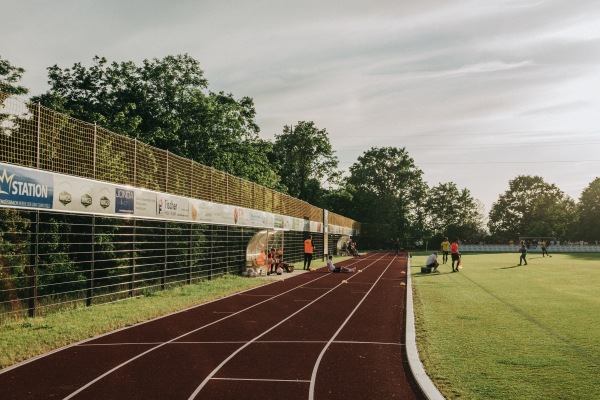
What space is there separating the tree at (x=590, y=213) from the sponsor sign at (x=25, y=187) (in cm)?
12042

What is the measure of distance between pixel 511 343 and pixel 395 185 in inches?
3550

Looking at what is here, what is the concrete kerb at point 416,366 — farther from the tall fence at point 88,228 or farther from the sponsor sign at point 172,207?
the sponsor sign at point 172,207

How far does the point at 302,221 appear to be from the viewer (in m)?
40.1

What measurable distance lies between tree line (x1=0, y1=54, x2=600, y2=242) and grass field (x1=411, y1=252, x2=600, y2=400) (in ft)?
37.3

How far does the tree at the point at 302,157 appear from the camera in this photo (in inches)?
2685

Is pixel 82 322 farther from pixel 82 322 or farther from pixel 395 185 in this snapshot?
pixel 395 185

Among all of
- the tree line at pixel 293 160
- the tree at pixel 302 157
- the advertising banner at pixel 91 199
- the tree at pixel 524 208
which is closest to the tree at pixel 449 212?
the tree line at pixel 293 160

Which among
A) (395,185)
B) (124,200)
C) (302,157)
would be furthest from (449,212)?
(124,200)

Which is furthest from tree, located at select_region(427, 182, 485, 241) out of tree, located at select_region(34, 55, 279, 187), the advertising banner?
the advertising banner

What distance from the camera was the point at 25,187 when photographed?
10781 mm

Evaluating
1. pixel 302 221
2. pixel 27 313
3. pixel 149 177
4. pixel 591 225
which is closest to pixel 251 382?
pixel 27 313

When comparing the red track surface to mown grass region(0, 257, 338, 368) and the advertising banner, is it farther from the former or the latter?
the advertising banner

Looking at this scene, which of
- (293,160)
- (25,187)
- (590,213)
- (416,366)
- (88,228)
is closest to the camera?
(416,366)

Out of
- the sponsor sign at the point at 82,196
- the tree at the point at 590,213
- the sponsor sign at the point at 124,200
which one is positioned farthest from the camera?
the tree at the point at 590,213
